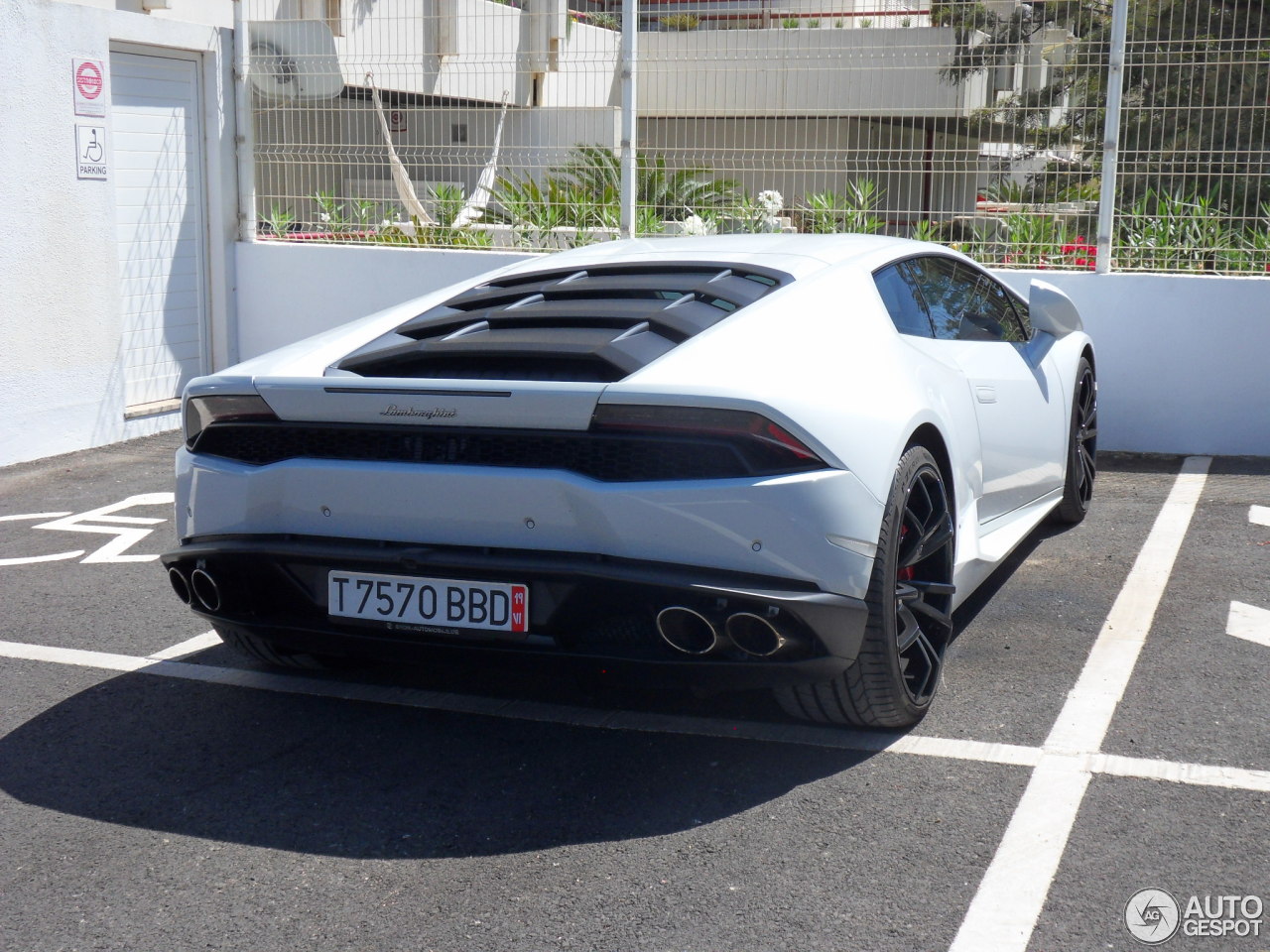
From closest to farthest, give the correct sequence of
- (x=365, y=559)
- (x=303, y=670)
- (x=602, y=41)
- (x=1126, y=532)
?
(x=365, y=559) → (x=303, y=670) → (x=1126, y=532) → (x=602, y=41)

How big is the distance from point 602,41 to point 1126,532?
4.88 metres

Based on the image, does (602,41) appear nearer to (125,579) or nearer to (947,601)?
(125,579)

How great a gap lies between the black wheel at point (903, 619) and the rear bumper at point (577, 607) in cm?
15

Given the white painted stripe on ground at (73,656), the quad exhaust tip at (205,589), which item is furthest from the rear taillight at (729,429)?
the white painted stripe on ground at (73,656)

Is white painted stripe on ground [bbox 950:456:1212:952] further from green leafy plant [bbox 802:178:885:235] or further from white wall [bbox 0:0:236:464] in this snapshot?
white wall [bbox 0:0:236:464]

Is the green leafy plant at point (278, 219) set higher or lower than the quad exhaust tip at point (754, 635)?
higher

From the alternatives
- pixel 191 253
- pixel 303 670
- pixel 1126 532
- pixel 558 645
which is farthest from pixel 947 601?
pixel 191 253

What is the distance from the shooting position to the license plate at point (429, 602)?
10.9ft

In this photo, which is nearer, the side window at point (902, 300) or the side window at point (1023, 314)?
the side window at point (902, 300)

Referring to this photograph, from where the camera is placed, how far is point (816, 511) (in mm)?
3174

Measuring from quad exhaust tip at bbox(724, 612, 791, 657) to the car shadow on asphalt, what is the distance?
418 millimetres

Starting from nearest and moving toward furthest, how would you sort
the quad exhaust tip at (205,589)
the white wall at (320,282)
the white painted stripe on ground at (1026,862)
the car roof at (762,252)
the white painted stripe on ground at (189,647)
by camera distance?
the white painted stripe on ground at (1026,862) < the quad exhaust tip at (205,589) < the car roof at (762,252) < the white painted stripe on ground at (189,647) < the white wall at (320,282)

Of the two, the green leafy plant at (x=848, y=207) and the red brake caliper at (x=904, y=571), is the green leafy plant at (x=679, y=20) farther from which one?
the red brake caliper at (x=904, y=571)

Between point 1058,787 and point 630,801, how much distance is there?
1.06 m
